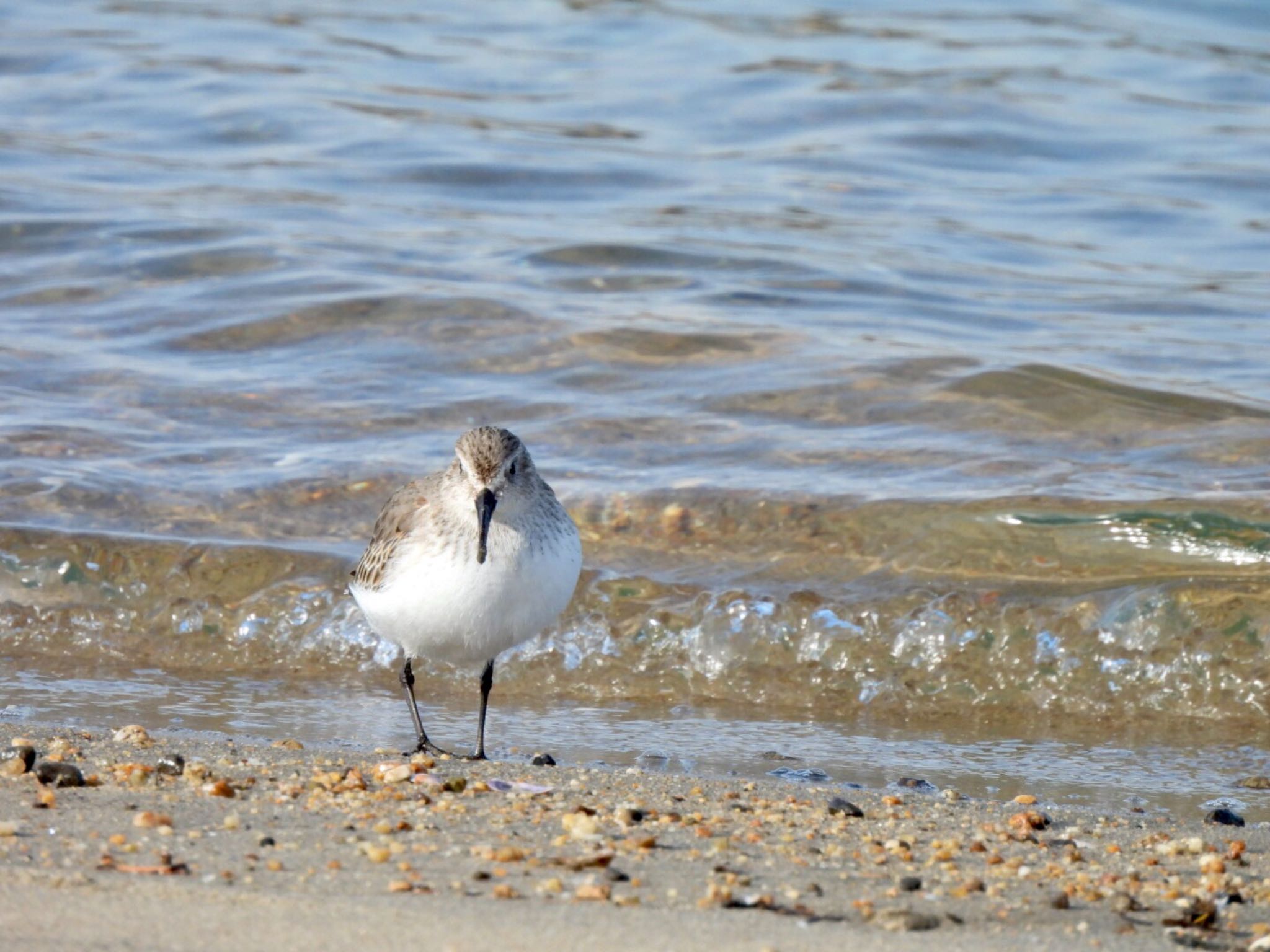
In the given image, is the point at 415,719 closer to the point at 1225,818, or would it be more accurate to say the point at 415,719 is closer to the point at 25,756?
the point at 25,756

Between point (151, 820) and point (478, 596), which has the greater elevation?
point (478, 596)

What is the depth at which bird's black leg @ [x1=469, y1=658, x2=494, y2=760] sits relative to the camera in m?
5.75

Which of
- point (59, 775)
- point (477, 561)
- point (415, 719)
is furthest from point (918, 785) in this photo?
point (59, 775)

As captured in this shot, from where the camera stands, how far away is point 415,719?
600cm

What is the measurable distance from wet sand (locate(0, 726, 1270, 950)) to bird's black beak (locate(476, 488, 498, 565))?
2.03 feet

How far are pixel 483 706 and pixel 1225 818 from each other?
2.27m

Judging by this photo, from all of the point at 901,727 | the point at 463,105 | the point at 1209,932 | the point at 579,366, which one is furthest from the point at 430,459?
the point at 463,105

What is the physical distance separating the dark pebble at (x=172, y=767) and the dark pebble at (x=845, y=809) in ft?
5.57

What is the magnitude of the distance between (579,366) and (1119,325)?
3.33m

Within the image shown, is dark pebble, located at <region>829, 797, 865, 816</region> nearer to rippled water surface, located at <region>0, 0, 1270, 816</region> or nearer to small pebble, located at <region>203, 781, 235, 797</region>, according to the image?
rippled water surface, located at <region>0, 0, 1270, 816</region>

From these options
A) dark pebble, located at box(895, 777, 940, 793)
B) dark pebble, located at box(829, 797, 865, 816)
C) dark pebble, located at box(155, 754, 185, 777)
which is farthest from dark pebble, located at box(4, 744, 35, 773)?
dark pebble, located at box(895, 777, 940, 793)

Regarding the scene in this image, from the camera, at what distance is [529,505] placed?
5547 mm

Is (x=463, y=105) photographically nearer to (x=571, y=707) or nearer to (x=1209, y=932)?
(x=571, y=707)

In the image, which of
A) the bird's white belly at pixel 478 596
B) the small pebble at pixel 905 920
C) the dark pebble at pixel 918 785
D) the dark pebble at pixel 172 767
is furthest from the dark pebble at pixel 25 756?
the dark pebble at pixel 918 785
